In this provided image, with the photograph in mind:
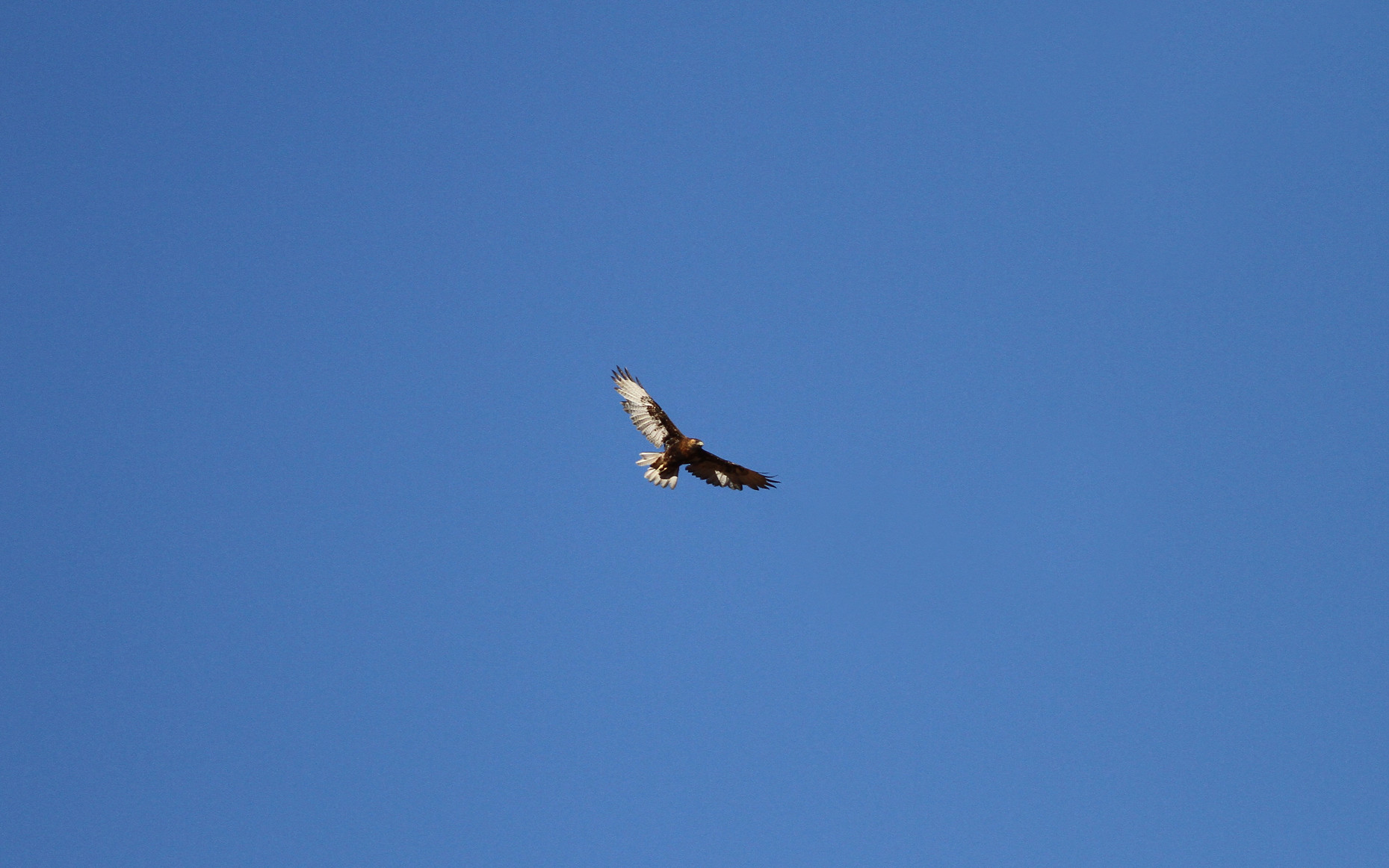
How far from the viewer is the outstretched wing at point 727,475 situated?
41531mm

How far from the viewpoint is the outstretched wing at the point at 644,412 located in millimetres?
40062

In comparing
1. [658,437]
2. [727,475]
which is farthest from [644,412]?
[727,475]

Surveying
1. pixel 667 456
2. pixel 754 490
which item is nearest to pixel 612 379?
pixel 667 456

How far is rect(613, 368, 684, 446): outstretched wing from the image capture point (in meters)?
40.1

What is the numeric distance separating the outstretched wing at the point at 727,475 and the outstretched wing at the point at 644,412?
1599 mm

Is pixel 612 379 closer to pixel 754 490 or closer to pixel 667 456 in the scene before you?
pixel 667 456

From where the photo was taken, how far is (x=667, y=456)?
40062 millimetres

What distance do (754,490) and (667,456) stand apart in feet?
13.2

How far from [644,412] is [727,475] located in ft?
12.8

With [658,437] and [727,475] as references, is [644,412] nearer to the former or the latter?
[658,437]

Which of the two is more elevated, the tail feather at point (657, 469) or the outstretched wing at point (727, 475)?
the outstretched wing at point (727, 475)

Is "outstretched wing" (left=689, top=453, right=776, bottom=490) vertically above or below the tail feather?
above

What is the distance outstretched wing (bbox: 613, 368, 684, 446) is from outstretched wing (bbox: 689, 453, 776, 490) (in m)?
1.60

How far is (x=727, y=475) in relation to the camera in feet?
139
